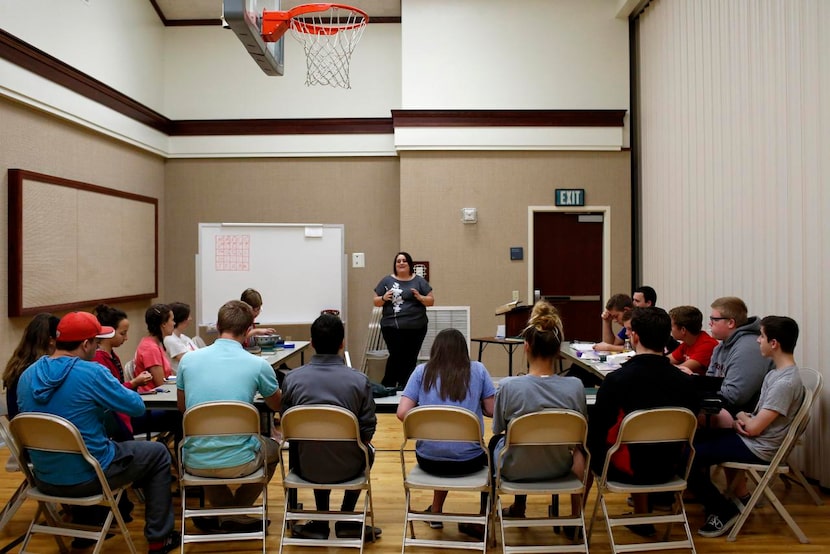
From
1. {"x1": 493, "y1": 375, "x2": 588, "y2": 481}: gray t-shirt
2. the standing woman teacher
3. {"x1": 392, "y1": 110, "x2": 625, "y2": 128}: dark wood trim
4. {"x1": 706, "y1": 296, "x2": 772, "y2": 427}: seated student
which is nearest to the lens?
{"x1": 493, "y1": 375, "x2": 588, "y2": 481}: gray t-shirt

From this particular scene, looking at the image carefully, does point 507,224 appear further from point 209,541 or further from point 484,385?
point 209,541

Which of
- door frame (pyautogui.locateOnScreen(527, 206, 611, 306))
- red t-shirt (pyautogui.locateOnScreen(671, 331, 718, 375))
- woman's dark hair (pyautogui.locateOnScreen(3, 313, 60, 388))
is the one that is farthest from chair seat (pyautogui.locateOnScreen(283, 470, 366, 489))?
door frame (pyautogui.locateOnScreen(527, 206, 611, 306))

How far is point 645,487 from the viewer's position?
299 centimetres

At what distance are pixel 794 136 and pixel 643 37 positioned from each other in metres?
3.46

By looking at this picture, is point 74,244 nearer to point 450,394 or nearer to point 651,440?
point 450,394

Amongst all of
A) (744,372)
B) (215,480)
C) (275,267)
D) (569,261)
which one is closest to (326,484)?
(215,480)

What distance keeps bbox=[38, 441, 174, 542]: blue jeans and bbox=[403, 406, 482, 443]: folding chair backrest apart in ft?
3.99

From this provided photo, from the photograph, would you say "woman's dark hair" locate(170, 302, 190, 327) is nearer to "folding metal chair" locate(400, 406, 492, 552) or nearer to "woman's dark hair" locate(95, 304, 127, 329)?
"woman's dark hair" locate(95, 304, 127, 329)

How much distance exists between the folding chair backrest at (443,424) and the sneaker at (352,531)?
0.72m

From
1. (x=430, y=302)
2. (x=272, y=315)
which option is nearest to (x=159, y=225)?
(x=272, y=315)

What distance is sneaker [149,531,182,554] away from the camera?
123 inches

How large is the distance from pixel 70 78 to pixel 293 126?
107 inches

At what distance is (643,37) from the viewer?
726 cm

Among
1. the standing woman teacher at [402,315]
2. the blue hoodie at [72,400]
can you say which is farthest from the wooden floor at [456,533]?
the standing woman teacher at [402,315]
